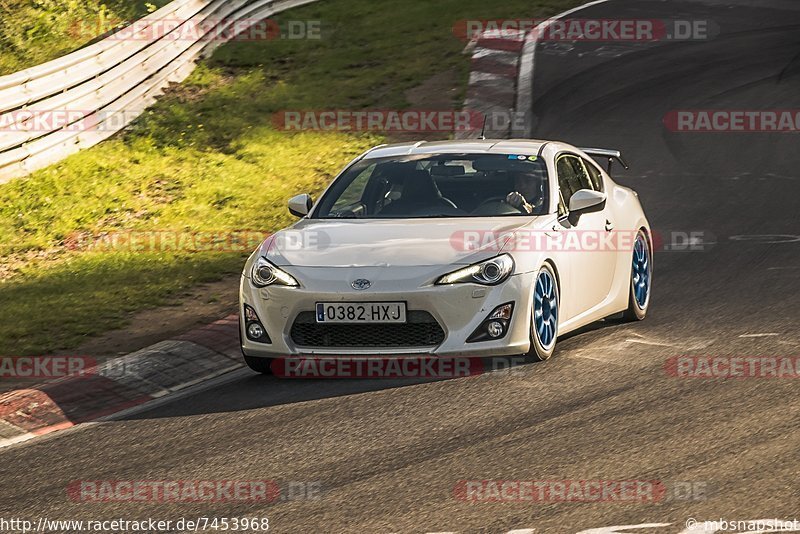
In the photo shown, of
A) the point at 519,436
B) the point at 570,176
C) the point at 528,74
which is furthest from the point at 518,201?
the point at 528,74

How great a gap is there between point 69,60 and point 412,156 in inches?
294

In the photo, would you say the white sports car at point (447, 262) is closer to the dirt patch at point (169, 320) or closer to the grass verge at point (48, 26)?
the dirt patch at point (169, 320)

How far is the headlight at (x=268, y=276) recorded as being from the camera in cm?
873

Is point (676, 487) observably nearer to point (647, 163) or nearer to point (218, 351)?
point (218, 351)

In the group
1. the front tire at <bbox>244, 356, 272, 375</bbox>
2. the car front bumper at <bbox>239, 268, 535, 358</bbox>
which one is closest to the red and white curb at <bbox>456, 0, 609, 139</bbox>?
the front tire at <bbox>244, 356, 272, 375</bbox>

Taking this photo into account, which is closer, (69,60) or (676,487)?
(676,487)

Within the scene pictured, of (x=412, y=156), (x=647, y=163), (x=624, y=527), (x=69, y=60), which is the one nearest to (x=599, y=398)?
(x=624, y=527)

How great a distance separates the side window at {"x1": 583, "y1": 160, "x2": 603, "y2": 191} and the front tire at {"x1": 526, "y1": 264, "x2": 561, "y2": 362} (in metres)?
1.89

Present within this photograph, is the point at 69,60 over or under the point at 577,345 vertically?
over

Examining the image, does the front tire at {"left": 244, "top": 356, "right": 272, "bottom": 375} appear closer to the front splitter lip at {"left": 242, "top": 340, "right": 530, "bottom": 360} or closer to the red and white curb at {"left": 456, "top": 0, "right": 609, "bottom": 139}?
the front splitter lip at {"left": 242, "top": 340, "right": 530, "bottom": 360}

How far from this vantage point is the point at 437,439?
23.6 ft

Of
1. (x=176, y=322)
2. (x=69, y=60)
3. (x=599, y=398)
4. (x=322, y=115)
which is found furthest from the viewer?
(x=322, y=115)

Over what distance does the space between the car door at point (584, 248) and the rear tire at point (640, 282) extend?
1.29 feet

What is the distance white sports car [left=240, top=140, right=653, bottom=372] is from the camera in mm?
8477
